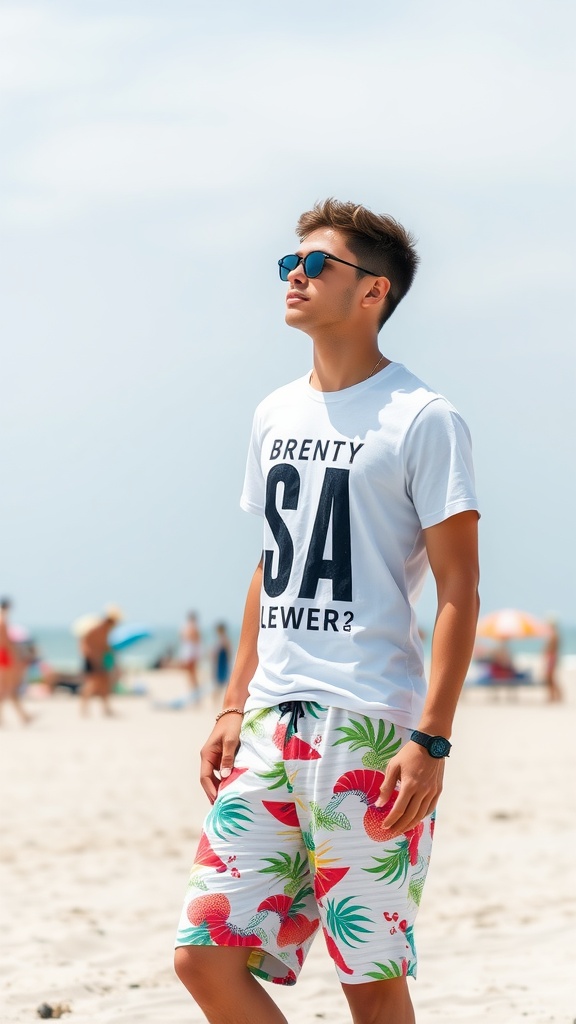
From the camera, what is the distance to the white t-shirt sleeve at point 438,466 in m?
2.45

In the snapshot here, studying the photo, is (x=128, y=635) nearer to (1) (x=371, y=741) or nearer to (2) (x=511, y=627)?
(2) (x=511, y=627)

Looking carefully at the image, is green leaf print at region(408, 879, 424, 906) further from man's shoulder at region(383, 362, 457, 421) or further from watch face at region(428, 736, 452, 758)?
man's shoulder at region(383, 362, 457, 421)

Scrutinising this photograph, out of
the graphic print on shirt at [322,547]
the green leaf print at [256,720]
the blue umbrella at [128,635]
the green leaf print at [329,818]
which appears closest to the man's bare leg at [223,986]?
the green leaf print at [329,818]

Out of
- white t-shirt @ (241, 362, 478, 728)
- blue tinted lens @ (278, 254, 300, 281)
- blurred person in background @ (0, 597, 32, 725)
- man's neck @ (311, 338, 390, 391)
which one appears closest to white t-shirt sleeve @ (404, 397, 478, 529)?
white t-shirt @ (241, 362, 478, 728)

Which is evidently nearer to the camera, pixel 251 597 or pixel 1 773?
pixel 251 597

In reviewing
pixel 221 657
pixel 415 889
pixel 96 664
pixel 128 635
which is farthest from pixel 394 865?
pixel 128 635

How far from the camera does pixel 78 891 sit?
240 inches

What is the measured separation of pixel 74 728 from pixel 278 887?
46.3ft

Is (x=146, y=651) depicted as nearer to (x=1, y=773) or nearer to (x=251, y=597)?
(x=1, y=773)

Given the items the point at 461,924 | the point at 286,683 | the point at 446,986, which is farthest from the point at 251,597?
the point at 461,924

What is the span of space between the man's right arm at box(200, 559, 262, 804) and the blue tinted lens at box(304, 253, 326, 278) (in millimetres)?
716

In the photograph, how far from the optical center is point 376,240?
2697mm

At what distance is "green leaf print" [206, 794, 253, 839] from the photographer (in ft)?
8.28

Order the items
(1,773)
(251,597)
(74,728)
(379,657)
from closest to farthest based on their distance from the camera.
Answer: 1. (379,657)
2. (251,597)
3. (1,773)
4. (74,728)
